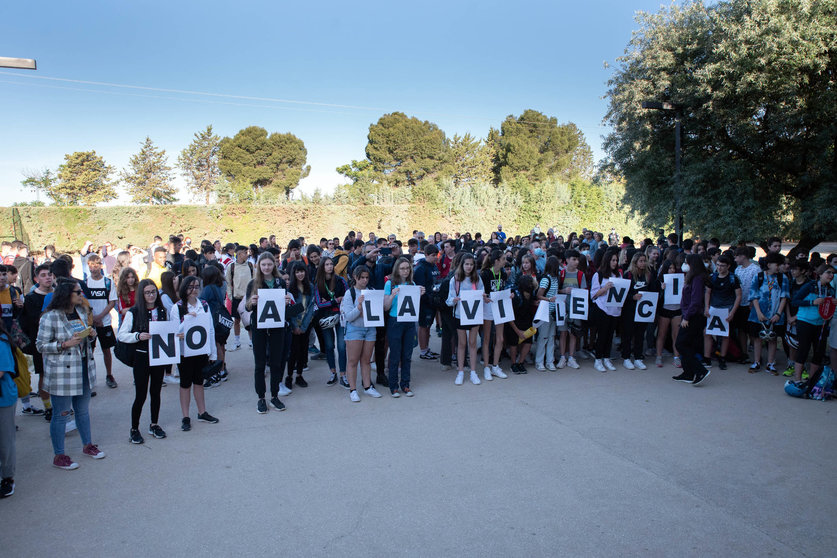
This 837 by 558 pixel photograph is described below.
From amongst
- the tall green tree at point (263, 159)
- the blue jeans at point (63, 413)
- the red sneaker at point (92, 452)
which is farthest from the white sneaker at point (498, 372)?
the tall green tree at point (263, 159)

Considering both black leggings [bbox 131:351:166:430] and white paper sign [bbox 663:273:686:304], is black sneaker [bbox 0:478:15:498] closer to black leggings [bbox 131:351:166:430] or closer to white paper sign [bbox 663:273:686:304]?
black leggings [bbox 131:351:166:430]

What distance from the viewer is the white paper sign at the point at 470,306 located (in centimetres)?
732

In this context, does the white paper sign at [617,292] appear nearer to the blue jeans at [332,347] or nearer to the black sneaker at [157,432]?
the blue jeans at [332,347]

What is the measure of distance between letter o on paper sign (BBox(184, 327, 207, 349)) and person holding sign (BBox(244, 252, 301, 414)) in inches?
28.2

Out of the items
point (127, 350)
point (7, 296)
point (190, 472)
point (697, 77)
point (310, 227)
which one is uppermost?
point (697, 77)

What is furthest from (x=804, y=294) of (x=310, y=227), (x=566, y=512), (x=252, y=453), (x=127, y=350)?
(x=310, y=227)

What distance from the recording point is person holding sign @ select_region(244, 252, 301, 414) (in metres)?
6.25

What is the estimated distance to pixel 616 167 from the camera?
16.9 m

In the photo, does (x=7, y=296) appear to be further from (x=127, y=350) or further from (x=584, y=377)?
(x=584, y=377)

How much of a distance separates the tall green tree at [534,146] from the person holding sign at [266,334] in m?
49.0

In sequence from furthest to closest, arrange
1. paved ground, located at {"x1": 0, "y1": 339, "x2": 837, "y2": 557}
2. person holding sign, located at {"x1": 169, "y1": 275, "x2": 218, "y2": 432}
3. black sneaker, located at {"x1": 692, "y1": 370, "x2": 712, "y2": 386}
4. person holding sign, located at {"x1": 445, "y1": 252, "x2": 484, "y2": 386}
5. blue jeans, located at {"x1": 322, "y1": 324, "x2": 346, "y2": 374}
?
blue jeans, located at {"x1": 322, "y1": 324, "x2": 346, "y2": 374}
person holding sign, located at {"x1": 445, "y1": 252, "x2": 484, "y2": 386}
black sneaker, located at {"x1": 692, "y1": 370, "x2": 712, "y2": 386}
person holding sign, located at {"x1": 169, "y1": 275, "x2": 218, "y2": 432}
paved ground, located at {"x1": 0, "y1": 339, "x2": 837, "y2": 557}

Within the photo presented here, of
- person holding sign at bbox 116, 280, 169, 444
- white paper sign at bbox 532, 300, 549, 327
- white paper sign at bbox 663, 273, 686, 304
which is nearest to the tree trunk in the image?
white paper sign at bbox 663, 273, 686, 304

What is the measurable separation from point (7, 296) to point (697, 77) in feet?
48.4

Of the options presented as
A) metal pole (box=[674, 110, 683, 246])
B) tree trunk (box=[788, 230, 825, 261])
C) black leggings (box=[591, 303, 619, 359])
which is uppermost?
metal pole (box=[674, 110, 683, 246])
